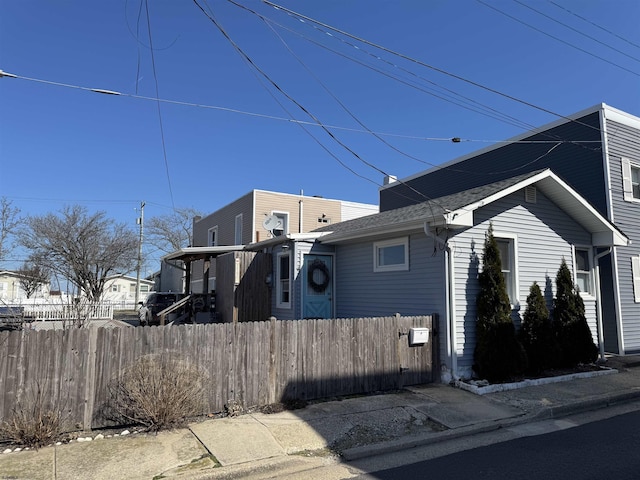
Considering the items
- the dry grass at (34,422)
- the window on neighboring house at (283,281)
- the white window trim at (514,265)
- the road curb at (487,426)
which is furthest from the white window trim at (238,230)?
the road curb at (487,426)

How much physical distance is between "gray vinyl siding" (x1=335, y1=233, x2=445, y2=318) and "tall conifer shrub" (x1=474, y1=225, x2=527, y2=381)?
854 mm

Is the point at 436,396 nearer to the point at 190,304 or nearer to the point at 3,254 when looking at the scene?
the point at 190,304

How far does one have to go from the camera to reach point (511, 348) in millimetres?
8695

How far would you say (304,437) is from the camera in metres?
5.68

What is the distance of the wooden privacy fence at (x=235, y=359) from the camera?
18.5ft

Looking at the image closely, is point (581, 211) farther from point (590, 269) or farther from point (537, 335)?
point (537, 335)

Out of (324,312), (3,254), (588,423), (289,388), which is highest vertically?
(3,254)

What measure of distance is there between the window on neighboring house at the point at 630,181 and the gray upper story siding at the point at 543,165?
0.95 metres

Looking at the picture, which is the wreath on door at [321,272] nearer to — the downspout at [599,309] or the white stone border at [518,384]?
the white stone border at [518,384]

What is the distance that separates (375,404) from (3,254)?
35.5m

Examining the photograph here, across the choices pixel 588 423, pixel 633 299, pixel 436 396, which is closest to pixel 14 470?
pixel 436 396

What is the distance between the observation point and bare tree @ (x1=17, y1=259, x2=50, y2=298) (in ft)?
110

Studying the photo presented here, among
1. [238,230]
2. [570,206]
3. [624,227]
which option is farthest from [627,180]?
[238,230]

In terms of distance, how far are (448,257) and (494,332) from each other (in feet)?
5.59
